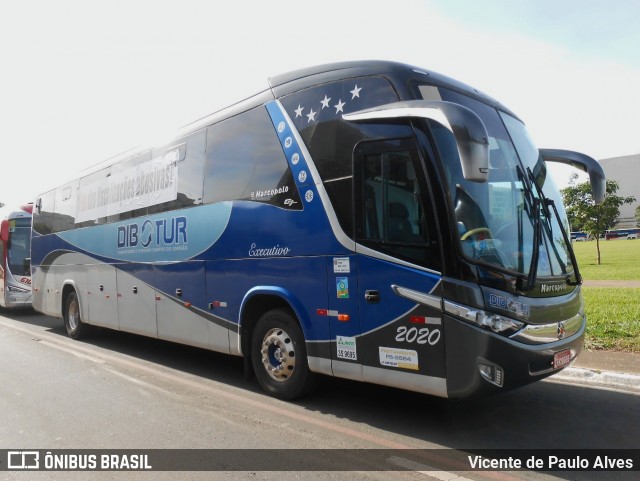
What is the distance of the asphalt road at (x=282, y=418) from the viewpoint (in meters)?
4.55

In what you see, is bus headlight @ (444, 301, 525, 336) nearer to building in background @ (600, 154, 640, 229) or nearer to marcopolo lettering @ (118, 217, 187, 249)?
marcopolo lettering @ (118, 217, 187, 249)

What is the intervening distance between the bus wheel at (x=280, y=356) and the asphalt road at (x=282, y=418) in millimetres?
194

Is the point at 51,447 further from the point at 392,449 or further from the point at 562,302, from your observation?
the point at 562,302

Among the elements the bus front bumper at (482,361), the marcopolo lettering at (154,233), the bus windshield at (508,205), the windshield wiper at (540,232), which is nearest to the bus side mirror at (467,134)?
the bus windshield at (508,205)

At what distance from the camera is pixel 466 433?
4805 mm

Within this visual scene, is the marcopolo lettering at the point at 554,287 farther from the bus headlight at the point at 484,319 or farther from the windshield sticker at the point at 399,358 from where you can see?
the windshield sticker at the point at 399,358

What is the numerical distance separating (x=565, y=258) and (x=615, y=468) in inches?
79.5

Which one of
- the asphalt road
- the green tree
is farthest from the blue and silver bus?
the green tree

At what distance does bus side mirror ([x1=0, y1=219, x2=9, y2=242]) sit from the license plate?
53.0 feet

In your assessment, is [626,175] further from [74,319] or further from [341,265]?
[341,265]

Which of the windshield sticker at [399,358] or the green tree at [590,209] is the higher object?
A: the green tree at [590,209]

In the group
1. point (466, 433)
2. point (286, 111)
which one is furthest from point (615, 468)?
point (286, 111)

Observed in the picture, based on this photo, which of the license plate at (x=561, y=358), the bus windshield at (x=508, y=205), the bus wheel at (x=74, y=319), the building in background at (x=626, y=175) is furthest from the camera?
the building in background at (x=626, y=175)

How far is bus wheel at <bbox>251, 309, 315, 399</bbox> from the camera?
18.7 ft
